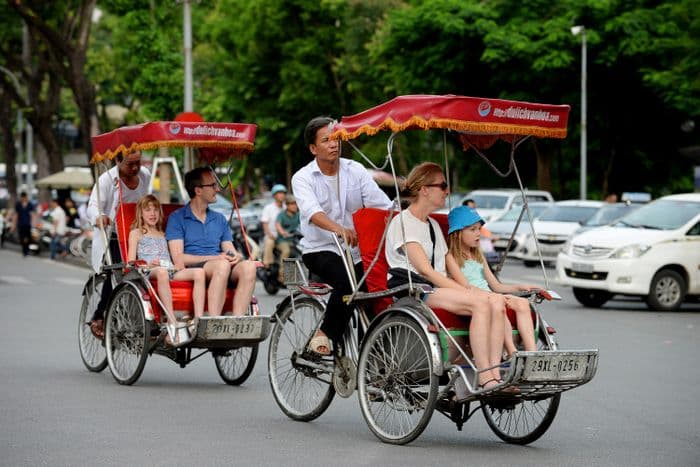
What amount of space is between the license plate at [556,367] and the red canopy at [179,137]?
4.27 metres

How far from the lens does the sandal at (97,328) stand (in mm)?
12366

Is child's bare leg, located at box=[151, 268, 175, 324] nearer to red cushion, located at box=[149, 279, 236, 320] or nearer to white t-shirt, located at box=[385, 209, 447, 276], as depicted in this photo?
red cushion, located at box=[149, 279, 236, 320]

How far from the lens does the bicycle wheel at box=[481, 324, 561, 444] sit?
28.0ft

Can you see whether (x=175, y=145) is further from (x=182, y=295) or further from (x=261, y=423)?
(x=261, y=423)

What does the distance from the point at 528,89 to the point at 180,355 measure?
121 ft

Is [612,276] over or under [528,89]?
under

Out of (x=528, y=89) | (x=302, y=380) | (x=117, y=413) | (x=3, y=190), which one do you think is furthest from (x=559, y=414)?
(x=3, y=190)

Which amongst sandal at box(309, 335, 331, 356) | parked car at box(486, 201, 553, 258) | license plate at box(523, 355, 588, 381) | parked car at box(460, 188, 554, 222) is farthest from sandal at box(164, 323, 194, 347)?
parked car at box(460, 188, 554, 222)

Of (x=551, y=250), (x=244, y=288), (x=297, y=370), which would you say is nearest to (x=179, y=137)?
(x=244, y=288)

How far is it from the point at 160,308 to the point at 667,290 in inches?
438

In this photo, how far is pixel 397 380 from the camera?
8555 mm

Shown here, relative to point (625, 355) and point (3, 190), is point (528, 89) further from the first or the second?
point (3, 190)

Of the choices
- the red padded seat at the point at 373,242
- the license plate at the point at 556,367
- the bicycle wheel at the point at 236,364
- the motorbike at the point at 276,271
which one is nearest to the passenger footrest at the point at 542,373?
the license plate at the point at 556,367

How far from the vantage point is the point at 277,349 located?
33.0ft
